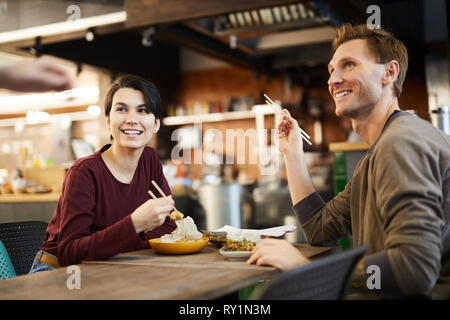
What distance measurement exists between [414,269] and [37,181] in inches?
163

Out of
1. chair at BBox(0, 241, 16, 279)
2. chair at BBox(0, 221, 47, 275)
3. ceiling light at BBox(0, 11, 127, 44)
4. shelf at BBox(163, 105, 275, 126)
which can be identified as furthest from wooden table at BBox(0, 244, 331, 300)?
shelf at BBox(163, 105, 275, 126)

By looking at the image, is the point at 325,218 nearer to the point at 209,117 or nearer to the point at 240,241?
the point at 240,241

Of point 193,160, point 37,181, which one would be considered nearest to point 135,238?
point 37,181

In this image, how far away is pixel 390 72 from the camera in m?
1.54

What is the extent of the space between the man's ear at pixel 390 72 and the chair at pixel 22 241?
145cm

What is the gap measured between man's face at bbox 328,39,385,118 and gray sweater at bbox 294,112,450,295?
0.37 feet

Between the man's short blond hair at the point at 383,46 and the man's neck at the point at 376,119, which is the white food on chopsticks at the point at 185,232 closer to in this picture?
the man's neck at the point at 376,119

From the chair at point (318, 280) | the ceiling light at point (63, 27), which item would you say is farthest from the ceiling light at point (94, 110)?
the chair at point (318, 280)

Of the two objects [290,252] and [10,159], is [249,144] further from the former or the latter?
[290,252]

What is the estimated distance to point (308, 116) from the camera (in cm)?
735

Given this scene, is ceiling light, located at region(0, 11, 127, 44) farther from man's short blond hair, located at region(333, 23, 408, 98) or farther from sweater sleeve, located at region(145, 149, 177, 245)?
man's short blond hair, located at region(333, 23, 408, 98)

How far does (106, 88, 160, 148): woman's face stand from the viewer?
5.73 feet

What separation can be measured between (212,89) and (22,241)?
6.48 metres

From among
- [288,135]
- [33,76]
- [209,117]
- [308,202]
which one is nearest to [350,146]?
[288,135]
